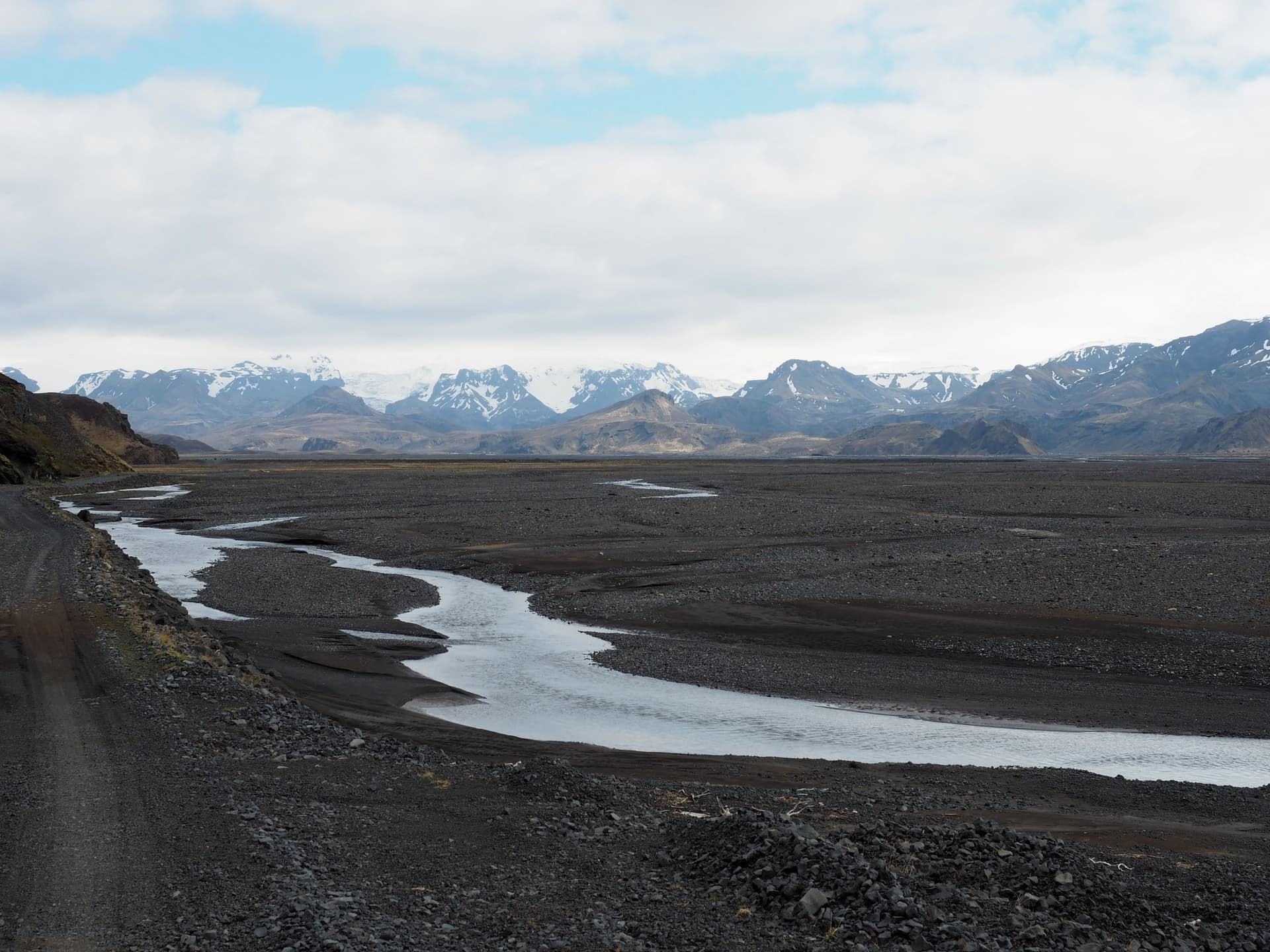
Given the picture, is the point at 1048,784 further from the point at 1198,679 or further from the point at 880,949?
the point at 1198,679

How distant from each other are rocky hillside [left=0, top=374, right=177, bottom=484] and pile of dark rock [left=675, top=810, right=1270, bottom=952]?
90.8 metres

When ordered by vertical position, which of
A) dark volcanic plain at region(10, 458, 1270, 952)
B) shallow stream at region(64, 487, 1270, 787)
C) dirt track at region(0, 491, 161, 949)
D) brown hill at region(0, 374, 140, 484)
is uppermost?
brown hill at region(0, 374, 140, 484)

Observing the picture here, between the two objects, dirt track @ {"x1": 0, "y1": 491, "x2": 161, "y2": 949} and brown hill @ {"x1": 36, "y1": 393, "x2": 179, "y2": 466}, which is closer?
dirt track @ {"x1": 0, "y1": 491, "x2": 161, "y2": 949}

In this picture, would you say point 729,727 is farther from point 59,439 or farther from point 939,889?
point 59,439

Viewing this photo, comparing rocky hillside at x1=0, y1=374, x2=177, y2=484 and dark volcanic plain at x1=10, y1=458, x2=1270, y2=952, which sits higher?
rocky hillside at x1=0, y1=374, x2=177, y2=484

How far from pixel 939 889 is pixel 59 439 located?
12624 cm

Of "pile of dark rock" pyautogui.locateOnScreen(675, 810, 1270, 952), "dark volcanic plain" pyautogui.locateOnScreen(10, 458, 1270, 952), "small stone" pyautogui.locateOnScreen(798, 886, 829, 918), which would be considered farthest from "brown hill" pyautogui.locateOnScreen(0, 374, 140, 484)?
"small stone" pyautogui.locateOnScreen(798, 886, 829, 918)

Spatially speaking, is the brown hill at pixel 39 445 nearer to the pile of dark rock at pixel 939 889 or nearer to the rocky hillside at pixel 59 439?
the rocky hillside at pixel 59 439

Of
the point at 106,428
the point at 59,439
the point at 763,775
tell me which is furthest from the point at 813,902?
the point at 106,428

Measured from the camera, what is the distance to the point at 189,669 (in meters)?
17.8

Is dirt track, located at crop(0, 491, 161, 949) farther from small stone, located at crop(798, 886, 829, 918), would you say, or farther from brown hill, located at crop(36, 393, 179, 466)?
brown hill, located at crop(36, 393, 179, 466)

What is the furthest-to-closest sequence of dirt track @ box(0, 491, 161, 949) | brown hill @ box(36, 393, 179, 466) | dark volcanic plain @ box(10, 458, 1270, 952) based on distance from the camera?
1. brown hill @ box(36, 393, 179, 466)
2. dark volcanic plain @ box(10, 458, 1270, 952)
3. dirt track @ box(0, 491, 161, 949)

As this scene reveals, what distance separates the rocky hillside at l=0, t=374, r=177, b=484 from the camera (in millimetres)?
88250

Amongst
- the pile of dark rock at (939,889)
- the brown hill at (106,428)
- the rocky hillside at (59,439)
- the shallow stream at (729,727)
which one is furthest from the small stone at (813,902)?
the brown hill at (106,428)
